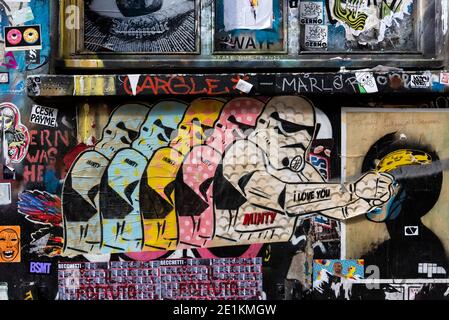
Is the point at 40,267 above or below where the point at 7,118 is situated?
below

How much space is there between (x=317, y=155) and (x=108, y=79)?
244 centimetres

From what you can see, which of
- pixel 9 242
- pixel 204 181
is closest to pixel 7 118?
pixel 9 242

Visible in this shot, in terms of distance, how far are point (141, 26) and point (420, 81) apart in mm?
3198

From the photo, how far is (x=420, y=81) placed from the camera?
6.18 m

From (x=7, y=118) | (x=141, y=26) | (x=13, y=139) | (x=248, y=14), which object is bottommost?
(x=13, y=139)

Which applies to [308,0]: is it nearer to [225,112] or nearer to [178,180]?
[225,112]

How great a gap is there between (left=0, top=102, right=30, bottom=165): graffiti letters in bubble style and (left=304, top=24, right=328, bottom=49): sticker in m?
3.35

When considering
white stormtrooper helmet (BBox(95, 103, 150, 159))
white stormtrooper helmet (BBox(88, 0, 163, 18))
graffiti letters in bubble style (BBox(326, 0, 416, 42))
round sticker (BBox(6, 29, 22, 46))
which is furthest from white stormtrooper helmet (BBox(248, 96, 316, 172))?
round sticker (BBox(6, 29, 22, 46))

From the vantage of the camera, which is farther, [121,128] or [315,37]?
[315,37]

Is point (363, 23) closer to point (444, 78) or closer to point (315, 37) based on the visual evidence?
point (315, 37)

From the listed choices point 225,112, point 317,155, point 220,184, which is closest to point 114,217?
point 220,184

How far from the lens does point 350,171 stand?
6402 mm

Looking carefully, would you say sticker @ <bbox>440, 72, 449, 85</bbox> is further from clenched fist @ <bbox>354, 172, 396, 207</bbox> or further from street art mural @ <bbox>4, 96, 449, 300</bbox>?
clenched fist @ <bbox>354, 172, 396, 207</bbox>

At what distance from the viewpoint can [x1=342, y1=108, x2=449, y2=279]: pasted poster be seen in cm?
640
